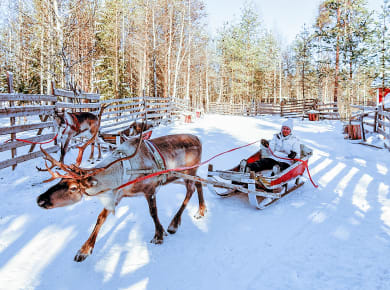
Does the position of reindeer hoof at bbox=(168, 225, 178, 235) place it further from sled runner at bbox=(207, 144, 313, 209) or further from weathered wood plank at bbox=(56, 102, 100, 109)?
weathered wood plank at bbox=(56, 102, 100, 109)

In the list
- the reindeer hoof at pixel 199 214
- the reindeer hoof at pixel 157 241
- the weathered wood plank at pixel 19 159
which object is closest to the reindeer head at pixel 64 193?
the reindeer hoof at pixel 157 241

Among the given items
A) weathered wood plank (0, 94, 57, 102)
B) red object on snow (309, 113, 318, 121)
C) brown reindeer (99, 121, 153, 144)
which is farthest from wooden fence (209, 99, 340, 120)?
weathered wood plank (0, 94, 57, 102)

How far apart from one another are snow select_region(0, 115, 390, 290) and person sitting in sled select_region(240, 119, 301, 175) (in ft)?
1.92

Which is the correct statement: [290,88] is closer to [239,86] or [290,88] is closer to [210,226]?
[239,86]

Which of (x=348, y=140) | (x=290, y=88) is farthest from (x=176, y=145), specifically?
(x=290, y=88)

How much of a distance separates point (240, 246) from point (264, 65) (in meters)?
37.3

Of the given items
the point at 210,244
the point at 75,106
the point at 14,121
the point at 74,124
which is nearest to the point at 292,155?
the point at 210,244

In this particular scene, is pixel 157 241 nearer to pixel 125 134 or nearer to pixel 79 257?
pixel 79 257

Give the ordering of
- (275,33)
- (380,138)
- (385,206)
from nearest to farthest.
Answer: (385,206)
(380,138)
(275,33)

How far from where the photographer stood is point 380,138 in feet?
32.9

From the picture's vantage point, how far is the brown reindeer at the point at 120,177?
242 cm

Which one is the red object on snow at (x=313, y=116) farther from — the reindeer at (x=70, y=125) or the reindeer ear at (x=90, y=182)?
the reindeer ear at (x=90, y=182)

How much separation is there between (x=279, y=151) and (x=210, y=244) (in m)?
2.67

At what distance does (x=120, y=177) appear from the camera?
108 inches
